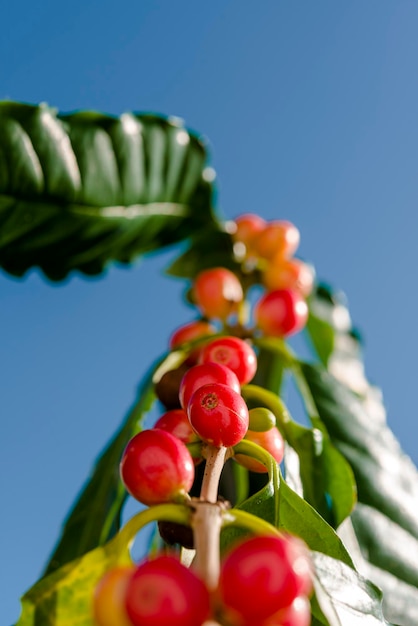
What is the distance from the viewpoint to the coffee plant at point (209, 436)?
0.44 metres

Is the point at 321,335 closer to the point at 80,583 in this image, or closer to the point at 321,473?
the point at 321,473

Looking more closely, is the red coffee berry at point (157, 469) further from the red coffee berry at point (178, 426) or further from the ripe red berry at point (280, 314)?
the ripe red berry at point (280, 314)

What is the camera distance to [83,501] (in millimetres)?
1127

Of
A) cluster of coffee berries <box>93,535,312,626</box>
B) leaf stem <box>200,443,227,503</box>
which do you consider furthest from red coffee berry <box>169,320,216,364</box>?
cluster of coffee berries <box>93,535,312,626</box>

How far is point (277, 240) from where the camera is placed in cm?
151

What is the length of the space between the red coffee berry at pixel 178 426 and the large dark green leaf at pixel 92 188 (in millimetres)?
636

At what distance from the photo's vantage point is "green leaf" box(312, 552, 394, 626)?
60cm

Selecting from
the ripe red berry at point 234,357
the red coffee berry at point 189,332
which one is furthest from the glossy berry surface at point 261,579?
the red coffee berry at point 189,332

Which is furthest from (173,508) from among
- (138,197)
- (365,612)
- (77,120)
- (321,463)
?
(138,197)

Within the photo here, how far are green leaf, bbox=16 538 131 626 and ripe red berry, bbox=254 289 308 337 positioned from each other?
2.46ft

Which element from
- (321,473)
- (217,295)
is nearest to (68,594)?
(321,473)

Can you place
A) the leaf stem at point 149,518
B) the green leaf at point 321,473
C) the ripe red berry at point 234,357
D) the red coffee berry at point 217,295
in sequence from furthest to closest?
the red coffee berry at point 217,295 → the green leaf at point 321,473 → the ripe red berry at point 234,357 → the leaf stem at point 149,518

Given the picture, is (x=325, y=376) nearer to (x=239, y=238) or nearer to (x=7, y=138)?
(x=239, y=238)

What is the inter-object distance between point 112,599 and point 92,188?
1005mm
